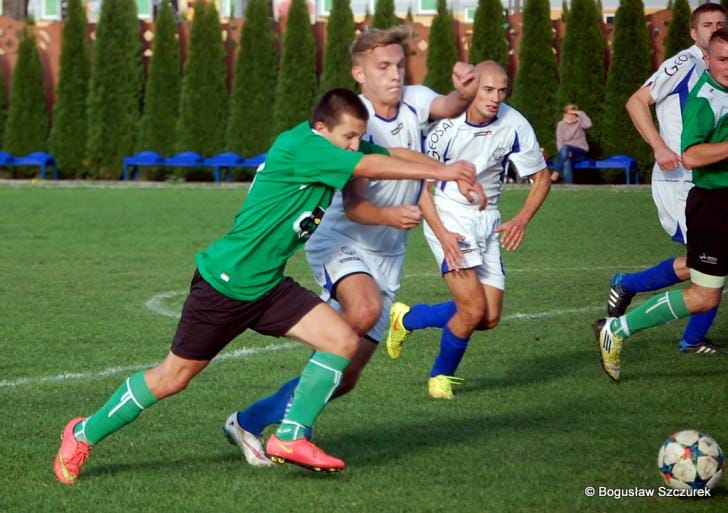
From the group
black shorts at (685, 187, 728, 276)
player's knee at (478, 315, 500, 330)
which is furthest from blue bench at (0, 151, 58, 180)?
black shorts at (685, 187, 728, 276)

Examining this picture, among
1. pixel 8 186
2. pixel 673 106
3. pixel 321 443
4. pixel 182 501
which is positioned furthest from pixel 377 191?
pixel 8 186

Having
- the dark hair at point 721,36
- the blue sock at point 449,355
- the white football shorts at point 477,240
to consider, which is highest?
the dark hair at point 721,36

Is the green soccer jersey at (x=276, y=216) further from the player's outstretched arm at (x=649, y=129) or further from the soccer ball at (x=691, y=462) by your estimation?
the player's outstretched arm at (x=649, y=129)

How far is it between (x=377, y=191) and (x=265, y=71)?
68.4 ft

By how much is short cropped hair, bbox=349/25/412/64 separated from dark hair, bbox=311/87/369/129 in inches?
41.5

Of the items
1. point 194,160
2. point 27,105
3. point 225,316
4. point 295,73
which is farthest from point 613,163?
point 225,316

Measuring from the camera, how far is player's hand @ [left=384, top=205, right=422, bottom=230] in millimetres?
5727

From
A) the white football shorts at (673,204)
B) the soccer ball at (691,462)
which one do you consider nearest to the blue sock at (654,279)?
the white football shorts at (673,204)

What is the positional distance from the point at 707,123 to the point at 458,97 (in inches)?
54.8

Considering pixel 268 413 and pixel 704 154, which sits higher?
pixel 704 154

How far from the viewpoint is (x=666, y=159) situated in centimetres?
816

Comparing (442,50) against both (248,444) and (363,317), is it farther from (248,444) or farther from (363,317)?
(248,444)

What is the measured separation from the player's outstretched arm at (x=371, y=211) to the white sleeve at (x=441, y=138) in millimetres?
1898

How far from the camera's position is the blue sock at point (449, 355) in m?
7.75
